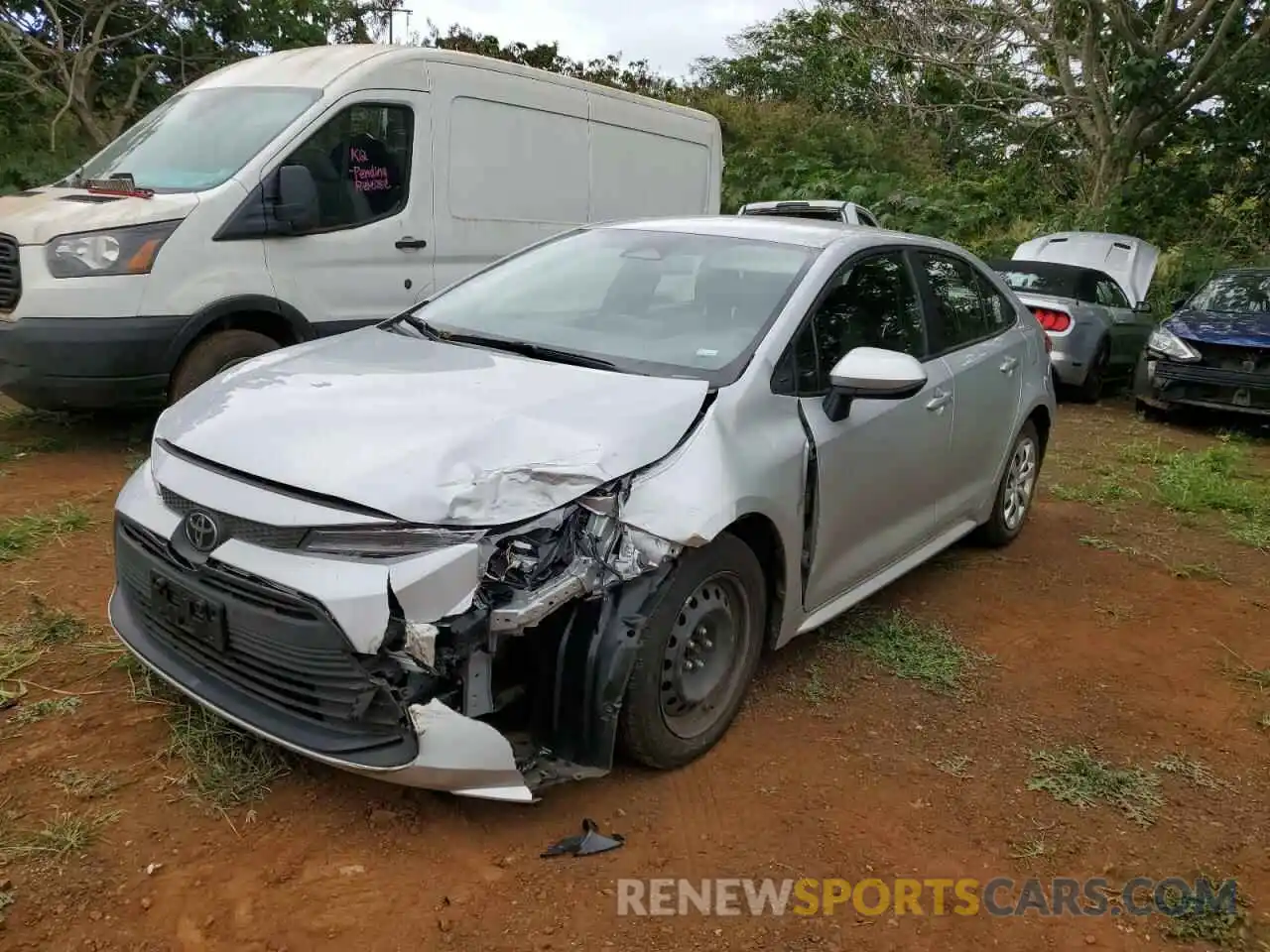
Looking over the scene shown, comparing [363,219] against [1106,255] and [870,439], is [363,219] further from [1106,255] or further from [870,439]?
[1106,255]

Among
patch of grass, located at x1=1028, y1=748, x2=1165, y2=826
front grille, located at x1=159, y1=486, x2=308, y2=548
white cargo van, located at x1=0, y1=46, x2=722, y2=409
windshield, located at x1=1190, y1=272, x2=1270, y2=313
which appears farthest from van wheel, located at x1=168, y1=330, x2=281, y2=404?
windshield, located at x1=1190, y1=272, x2=1270, y2=313

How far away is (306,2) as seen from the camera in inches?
494

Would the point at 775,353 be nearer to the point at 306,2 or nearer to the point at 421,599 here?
the point at 421,599

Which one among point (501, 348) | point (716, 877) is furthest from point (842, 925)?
point (501, 348)

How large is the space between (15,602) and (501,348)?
2123 mm

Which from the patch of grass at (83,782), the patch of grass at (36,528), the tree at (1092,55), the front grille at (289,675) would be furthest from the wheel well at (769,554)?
the tree at (1092,55)

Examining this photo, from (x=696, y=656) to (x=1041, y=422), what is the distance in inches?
126

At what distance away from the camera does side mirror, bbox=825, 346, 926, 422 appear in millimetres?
3289

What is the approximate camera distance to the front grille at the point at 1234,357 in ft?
27.9

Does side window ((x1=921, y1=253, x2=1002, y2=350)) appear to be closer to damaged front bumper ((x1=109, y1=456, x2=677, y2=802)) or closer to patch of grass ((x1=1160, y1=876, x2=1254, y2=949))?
damaged front bumper ((x1=109, y1=456, x2=677, y2=802))

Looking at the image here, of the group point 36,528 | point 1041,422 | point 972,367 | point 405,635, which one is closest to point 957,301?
point 972,367

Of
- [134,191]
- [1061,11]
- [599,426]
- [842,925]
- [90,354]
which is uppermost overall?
[1061,11]

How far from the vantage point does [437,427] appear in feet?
9.04

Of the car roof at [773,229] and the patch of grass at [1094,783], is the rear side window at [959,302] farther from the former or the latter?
the patch of grass at [1094,783]
